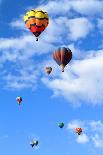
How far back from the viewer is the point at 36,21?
106500mm

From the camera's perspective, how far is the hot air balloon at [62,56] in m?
111

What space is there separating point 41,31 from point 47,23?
186 cm

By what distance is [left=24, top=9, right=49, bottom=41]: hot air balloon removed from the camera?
10650cm

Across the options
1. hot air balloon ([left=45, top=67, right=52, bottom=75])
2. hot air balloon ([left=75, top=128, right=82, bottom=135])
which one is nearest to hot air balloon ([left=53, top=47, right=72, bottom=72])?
hot air balloon ([left=45, top=67, right=52, bottom=75])

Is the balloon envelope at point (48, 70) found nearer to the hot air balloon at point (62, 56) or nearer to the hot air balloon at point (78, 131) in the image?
the hot air balloon at point (78, 131)

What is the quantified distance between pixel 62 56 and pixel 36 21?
9484 mm

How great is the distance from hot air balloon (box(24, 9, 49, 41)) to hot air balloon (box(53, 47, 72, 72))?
257 inches

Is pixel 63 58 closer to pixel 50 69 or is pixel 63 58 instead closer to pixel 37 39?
pixel 37 39

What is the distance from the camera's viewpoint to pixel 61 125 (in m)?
159

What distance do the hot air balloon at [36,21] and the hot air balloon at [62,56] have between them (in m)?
6.53

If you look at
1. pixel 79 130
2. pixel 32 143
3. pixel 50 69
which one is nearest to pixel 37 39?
pixel 50 69

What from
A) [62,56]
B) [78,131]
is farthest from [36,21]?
[78,131]

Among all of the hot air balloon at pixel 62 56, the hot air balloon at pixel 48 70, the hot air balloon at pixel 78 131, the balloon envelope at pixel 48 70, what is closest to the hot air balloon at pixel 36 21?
the hot air balloon at pixel 62 56

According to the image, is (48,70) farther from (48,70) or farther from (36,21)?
(36,21)
